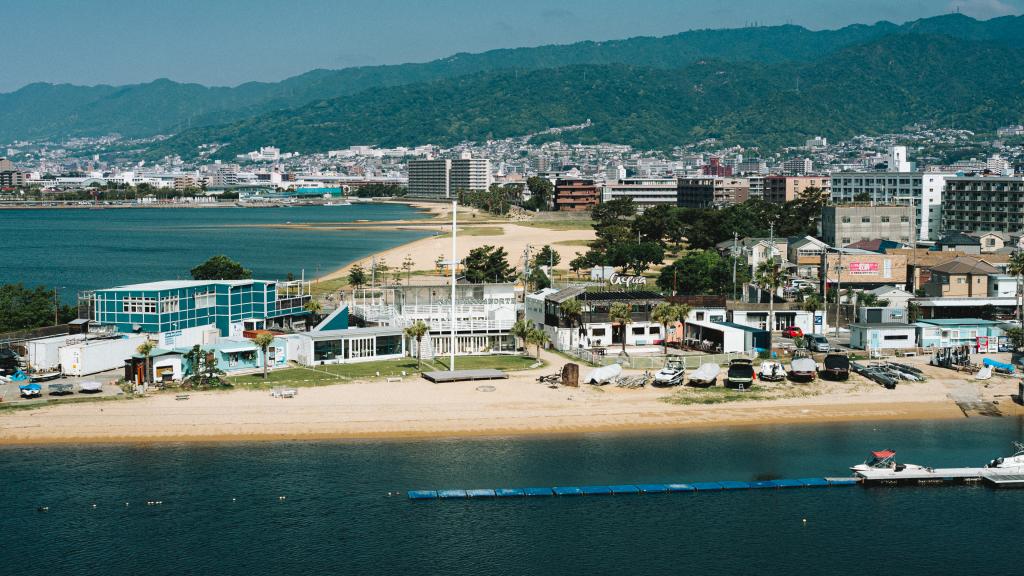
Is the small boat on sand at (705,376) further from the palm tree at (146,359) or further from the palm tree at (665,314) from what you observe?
the palm tree at (146,359)

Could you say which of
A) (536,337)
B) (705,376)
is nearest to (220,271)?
(536,337)

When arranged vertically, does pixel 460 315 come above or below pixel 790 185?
below

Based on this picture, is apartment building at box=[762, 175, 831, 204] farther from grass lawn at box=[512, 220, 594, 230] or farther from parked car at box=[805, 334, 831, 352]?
parked car at box=[805, 334, 831, 352]

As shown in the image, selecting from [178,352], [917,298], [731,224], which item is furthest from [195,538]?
[731,224]

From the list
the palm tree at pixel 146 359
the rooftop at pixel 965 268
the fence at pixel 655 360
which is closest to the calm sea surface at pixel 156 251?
the palm tree at pixel 146 359

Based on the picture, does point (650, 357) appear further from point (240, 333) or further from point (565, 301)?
point (240, 333)

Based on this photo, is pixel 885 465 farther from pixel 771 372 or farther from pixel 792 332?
pixel 792 332
